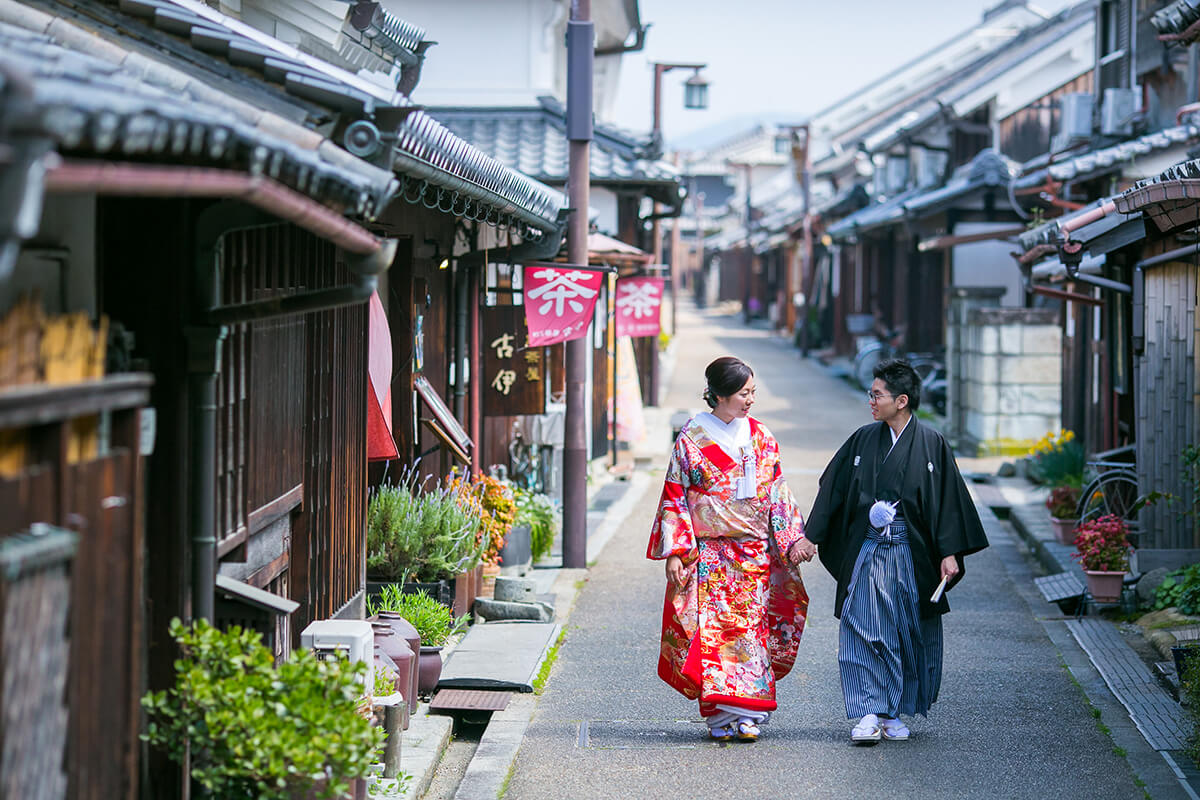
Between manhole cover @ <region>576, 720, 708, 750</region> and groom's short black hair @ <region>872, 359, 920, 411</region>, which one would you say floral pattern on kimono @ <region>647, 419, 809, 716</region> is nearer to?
manhole cover @ <region>576, 720, 708, 750</region>

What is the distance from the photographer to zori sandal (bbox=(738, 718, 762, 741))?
8.02m

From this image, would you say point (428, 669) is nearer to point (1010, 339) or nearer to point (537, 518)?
point (537, 518)

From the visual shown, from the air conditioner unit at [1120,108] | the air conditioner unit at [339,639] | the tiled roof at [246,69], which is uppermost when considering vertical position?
the air conditioner unit at [1120,108]

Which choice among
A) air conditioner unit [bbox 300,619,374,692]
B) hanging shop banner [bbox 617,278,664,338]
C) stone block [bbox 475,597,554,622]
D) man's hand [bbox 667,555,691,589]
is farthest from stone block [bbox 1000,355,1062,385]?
air conditioner unit [bbox 300,619,374,692]

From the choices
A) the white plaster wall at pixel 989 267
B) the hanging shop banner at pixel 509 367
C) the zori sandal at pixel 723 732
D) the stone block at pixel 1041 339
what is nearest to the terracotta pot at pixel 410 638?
→ the zori sandal at pixel 723 732

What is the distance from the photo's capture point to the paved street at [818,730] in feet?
24.0

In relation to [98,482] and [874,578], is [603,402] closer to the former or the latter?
[874,578]

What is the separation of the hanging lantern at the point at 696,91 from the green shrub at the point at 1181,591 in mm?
21200

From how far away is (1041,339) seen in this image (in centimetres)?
2016

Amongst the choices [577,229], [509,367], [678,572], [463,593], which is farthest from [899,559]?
[577,229]

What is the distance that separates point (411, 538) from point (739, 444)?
3046mm

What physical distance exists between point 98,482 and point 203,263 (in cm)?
122

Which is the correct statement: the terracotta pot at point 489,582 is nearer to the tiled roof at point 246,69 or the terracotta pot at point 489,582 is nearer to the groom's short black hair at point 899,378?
the groom's short black hair at point 899,378

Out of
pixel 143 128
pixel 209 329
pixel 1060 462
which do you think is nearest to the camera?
pixel 143 128
